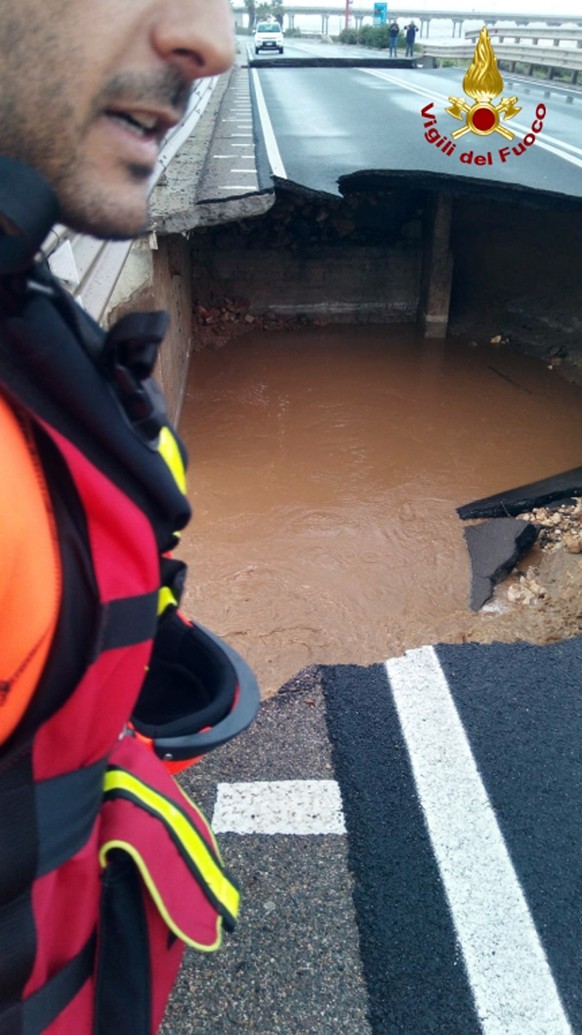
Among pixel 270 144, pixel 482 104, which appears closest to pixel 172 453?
pixel 270 144

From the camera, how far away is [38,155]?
35.1 inches

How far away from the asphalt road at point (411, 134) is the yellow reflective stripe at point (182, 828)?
26.5 feet

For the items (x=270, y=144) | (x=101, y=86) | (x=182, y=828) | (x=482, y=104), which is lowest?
(x=182, y=828)

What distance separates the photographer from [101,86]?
0.89 metres

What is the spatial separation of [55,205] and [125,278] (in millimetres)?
5602

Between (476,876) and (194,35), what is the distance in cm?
289

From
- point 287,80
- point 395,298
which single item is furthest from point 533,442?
point 287,80

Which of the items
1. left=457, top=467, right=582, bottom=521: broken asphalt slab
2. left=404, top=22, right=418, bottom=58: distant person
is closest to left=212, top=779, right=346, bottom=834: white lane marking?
left=457, top=467, right=582, bottom=521: broken asphalt slab

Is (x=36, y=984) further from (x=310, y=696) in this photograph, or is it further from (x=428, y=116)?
(x=428, y=116)

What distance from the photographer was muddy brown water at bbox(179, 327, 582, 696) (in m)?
5.95

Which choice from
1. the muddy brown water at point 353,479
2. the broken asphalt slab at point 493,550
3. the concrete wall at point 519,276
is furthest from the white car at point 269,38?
the broken asphalt slab at point 493,550

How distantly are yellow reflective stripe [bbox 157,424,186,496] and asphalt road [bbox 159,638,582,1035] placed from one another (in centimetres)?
201

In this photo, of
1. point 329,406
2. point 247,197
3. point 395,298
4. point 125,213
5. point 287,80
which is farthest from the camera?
point 287,80

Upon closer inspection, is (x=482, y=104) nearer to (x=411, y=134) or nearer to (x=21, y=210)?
(x=411, y=134)
